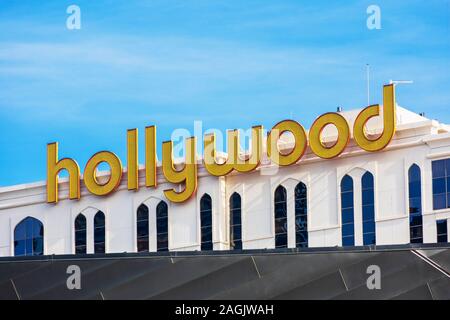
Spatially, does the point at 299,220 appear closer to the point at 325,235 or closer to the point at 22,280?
the point at 325,235

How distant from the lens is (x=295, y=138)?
9700 cm

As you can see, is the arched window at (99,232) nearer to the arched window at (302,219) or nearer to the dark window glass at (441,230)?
the arched window at (302,219)

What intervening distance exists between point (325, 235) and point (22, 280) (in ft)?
128

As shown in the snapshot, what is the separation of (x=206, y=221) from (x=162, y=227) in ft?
11.9

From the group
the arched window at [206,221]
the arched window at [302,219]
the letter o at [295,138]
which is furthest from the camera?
the arched window at [206,221]

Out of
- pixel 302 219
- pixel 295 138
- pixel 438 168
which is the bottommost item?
pixel 302 219

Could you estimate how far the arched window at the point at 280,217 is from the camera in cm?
9762

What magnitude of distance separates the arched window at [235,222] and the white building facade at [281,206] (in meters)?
0.07

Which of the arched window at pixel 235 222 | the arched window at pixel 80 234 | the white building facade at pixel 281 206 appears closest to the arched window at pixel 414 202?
the white building facade at pixel 281 206

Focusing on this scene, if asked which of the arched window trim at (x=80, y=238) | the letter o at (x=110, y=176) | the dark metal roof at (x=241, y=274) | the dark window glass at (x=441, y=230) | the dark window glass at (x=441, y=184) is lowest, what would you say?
the dark metal roof at (x=241, y=274)

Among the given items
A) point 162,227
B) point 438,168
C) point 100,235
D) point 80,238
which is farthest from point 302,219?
point 80,238

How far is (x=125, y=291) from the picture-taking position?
57750mm

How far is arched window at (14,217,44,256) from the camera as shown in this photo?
108 metres

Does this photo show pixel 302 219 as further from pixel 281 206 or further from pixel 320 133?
pixel 320 133
